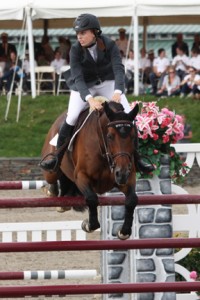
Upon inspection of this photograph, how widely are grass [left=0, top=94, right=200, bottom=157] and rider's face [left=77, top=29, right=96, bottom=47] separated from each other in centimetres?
1213

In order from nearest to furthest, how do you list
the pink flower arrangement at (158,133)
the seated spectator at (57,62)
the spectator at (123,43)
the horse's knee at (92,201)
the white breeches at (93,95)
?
the horse's knee at (92,201) < the white breeches at (93,95) < the pink flower arrangement at (158,133) < the spectator at (123,43) < the seated spectator at (57,62)

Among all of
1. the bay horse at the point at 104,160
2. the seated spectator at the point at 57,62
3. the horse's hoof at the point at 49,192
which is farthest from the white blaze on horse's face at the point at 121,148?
the seated spectator at the point at 57,62

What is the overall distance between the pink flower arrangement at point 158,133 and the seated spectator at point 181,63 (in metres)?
15.3

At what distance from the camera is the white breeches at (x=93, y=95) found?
8.59 metres

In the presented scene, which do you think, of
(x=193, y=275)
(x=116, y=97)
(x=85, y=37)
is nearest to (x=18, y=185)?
(x=116, y=97)

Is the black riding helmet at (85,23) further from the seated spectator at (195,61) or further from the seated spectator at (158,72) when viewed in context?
the seated spectator at (158,72)

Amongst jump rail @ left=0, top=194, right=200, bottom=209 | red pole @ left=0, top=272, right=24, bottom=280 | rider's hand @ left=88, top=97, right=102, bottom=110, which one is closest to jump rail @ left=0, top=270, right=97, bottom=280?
red pole @ left=0, top=272, right=24, bottom=280

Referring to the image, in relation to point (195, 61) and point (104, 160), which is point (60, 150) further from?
point (195, 61)

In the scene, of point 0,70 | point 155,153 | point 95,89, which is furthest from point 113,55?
point 0,70

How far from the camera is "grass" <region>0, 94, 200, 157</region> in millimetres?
21078

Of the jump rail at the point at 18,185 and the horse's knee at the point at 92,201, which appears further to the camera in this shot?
the jump rail at the point at 18,185

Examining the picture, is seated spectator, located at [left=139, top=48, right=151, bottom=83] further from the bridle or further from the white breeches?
the bridle

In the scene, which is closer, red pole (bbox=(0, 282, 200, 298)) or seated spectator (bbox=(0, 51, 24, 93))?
red pole (bbox=(0, 282, 200, 298))

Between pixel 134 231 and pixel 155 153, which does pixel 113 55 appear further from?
pixel 134 231
